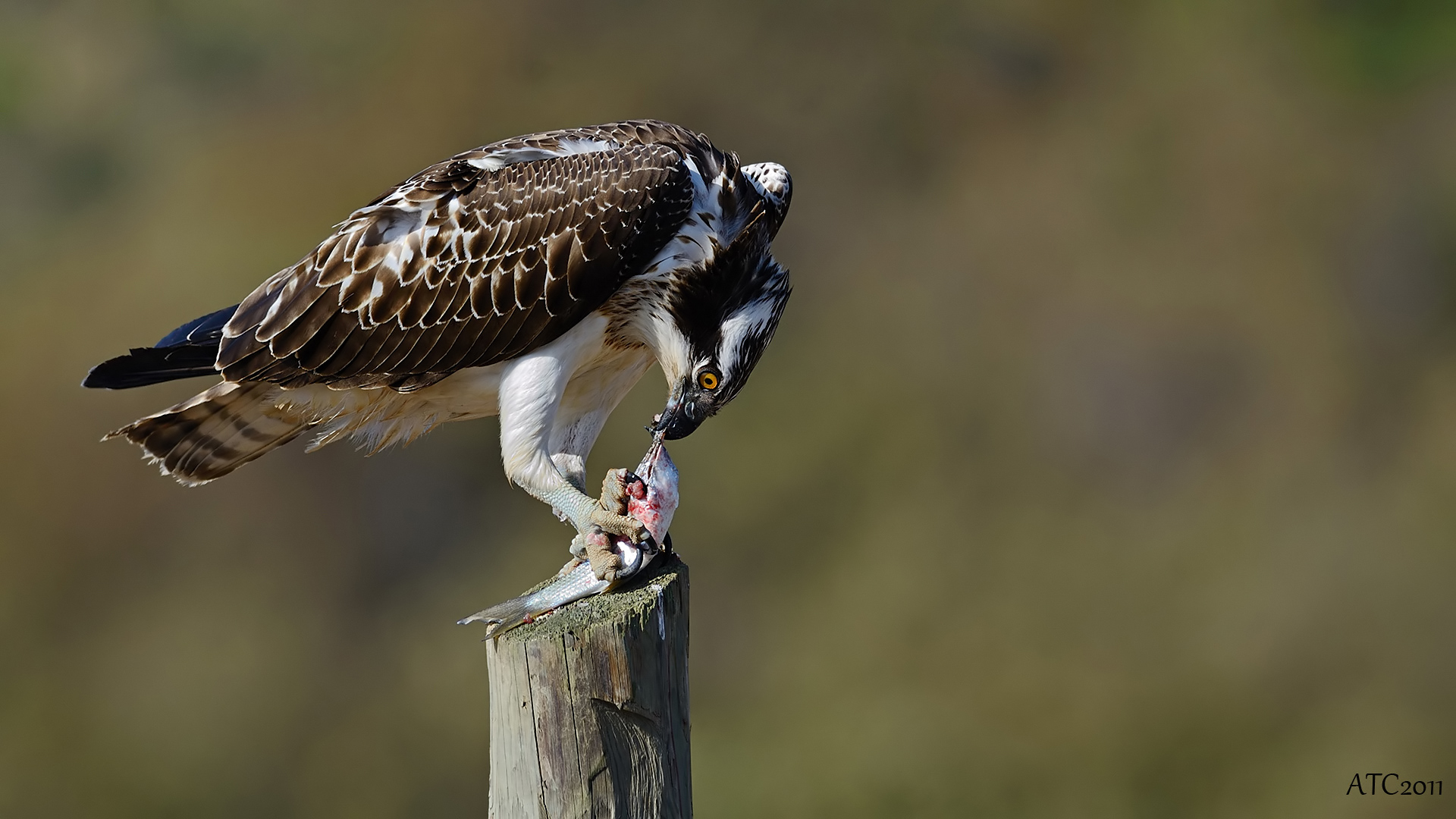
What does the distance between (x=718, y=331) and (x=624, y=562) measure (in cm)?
84

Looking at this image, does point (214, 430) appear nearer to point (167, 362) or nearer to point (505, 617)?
point (167, 362)

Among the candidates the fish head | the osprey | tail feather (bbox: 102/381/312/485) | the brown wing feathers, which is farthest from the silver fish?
tail feather (bbox: 102/381/312/485)

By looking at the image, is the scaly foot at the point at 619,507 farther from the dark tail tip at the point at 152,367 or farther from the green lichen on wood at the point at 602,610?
the dark tail tip at the point at 152,367

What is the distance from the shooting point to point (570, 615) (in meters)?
3.09

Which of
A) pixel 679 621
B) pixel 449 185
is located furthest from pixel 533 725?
pixel 449 185

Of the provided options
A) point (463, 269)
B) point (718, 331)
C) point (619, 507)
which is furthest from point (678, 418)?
point (463, 269)

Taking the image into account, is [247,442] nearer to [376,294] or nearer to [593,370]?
[376,294]

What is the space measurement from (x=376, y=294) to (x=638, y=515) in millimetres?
1202

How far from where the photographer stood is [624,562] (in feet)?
10.9

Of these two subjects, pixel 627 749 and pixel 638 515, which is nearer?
pixel 627 749

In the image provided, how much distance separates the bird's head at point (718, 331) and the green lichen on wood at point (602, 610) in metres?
0.60

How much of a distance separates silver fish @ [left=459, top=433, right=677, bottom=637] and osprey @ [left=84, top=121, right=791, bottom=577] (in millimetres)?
102

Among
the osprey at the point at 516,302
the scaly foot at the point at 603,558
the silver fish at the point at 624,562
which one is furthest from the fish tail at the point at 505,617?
the osprey at the point at 516,302

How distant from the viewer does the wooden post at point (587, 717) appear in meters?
2.97
